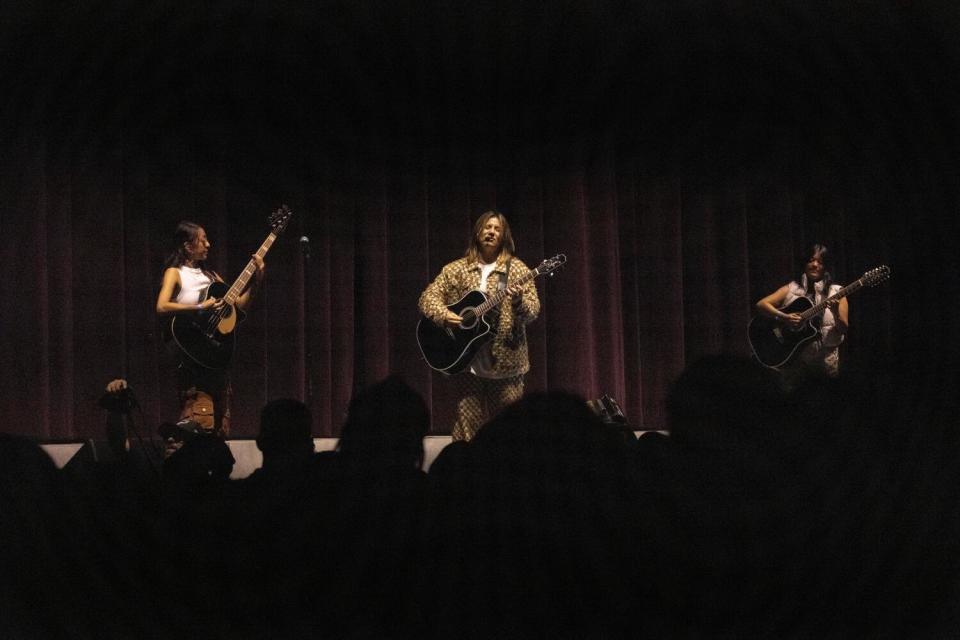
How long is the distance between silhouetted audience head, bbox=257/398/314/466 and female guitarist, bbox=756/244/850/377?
6.24ft

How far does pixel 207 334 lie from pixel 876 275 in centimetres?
254

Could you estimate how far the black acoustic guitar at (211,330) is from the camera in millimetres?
2955

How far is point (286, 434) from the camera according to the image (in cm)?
208

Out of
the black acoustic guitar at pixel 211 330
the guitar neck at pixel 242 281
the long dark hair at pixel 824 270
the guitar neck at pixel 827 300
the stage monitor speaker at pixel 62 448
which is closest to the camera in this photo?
the stage monitor speaker at pixel 62 448

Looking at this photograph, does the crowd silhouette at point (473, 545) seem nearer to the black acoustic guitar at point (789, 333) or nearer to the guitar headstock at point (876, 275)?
the guitar headstock at point (876, 275)

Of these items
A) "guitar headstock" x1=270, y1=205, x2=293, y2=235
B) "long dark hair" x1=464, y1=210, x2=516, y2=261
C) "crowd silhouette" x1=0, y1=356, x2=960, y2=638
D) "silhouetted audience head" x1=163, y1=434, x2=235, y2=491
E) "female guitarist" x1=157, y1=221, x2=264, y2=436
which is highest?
"guitar headstock" x1=270, y1=205, x2=293, y2=235

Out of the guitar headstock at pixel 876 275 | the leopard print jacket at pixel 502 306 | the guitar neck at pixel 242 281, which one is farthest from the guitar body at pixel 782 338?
the guitar neck at pixel 242 281

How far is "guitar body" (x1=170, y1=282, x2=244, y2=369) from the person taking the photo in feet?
9.70

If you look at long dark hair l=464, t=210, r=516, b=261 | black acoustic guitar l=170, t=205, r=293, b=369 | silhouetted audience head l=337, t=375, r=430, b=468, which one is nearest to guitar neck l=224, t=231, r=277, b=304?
black acoustic guitar l=170, t=205, r=293, b=369

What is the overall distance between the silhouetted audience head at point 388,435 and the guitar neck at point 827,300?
6.35 ft

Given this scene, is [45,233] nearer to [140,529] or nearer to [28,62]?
[28,62]

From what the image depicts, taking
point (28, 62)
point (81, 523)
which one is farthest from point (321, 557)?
point (28, 62)

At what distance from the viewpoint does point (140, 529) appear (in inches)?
65.0

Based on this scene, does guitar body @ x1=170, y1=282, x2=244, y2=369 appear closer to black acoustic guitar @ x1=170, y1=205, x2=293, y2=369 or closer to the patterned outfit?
black acoustic guitar @ x1=170, y1=205, x2=293, y2=369
